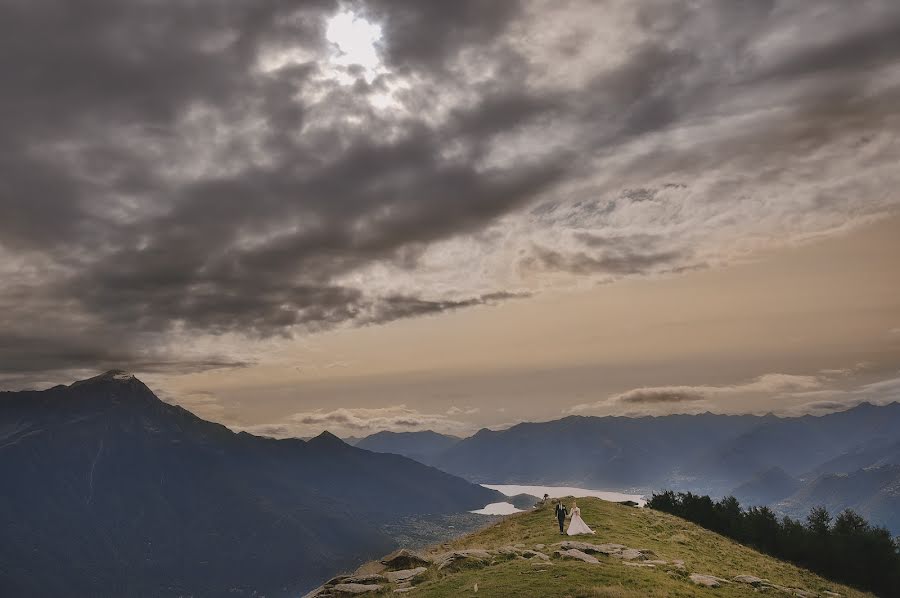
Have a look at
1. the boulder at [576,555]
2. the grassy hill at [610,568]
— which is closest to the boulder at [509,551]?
the grassy hill at [610,568]

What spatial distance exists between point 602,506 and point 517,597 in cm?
4856

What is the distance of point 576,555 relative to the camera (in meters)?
45.7

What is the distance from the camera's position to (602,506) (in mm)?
78312

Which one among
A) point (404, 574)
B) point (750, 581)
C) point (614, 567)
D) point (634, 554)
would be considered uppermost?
point (614, 567)

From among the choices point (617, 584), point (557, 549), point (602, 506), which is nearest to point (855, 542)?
point (602, 506)

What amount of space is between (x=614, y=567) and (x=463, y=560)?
1183 centimetres

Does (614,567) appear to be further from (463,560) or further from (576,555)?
(463,560)

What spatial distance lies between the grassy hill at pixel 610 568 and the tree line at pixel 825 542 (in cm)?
3039

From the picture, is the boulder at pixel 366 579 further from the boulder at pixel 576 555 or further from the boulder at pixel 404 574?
the boulder at pixel 576 555

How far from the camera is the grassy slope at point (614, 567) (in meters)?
36.4

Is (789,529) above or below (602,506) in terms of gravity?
below

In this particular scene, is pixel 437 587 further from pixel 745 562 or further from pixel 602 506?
pixel 602 506

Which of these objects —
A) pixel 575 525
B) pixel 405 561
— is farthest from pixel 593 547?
pixel 405 561

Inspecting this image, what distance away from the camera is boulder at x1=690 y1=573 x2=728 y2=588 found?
4209cm
